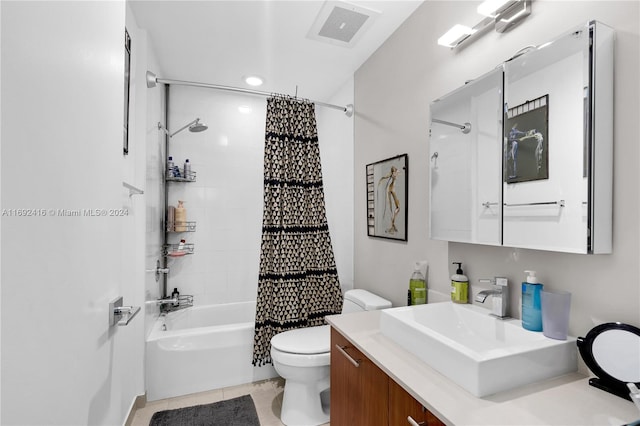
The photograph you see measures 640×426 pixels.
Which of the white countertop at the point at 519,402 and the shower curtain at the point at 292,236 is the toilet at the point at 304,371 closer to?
the shower curtain at the point at 292,236

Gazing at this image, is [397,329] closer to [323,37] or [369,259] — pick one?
[369,259]

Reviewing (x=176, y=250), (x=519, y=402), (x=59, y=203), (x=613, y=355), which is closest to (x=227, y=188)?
(x=176, y=250)

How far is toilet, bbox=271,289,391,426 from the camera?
1.85 metres

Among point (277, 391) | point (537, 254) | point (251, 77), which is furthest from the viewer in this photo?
point (251, 77)

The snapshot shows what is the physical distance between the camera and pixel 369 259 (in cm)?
237

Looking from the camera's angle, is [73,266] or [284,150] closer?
[73,266]

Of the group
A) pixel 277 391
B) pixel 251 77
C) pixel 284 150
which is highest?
pixel 251 77

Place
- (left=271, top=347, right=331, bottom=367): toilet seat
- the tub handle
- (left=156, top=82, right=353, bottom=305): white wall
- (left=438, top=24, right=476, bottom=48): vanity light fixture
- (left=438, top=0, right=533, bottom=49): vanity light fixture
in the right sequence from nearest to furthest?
the tub handle → (left=438, top=0, right=533, bottom=49): vanity light fixture → (left=438, top=24, right=476, bottom=48): vanity light fixture → (left=271, top=347, right=331, bottom=367): toilet seat → (left=156, top=82, right=353, bottom=305): white wall

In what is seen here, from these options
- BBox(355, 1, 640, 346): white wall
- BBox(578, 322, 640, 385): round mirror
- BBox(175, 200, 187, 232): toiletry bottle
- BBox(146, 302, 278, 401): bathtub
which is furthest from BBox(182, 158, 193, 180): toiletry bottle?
BBox(578, 322, 640, 385): round mirror

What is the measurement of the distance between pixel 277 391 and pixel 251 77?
2.43 meters

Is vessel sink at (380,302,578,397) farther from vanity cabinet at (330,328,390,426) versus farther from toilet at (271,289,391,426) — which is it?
toilet at (271,289,391,426)

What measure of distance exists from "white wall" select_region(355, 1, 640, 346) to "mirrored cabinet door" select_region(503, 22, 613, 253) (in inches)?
1.8

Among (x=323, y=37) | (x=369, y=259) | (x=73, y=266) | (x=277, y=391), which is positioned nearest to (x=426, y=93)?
(x=323, y=37)

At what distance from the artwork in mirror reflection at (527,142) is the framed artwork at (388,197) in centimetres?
72
